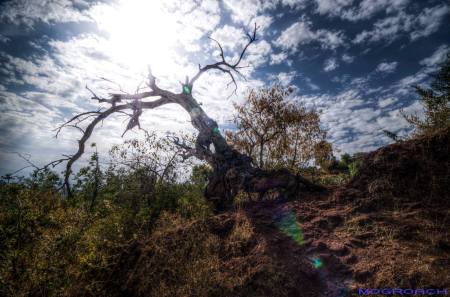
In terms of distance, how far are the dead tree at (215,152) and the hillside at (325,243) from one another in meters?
0.96

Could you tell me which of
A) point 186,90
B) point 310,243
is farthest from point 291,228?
point 186,90

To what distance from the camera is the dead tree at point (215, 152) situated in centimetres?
721

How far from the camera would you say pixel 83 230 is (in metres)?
4.60

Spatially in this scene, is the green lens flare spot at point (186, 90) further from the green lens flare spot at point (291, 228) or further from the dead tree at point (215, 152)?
the green lens flare spot at point (291, 228)

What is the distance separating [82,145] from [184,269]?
8.87 meters

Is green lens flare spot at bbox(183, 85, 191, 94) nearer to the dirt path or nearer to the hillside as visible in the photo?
the hillside

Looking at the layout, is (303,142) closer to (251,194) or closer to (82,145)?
(251,194)

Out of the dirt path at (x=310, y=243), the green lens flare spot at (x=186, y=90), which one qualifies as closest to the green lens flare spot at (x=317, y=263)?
the dirt path at (x=310, y=243)

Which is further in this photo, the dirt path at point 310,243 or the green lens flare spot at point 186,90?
the green lens flare spot at point 186,90

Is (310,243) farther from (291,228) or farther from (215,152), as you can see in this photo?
(215,152)

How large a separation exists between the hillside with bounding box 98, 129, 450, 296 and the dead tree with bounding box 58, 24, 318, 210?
37.7 inches

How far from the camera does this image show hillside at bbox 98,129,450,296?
3270 mm

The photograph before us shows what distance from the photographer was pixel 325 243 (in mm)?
4125

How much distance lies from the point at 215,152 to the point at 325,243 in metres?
5.70
